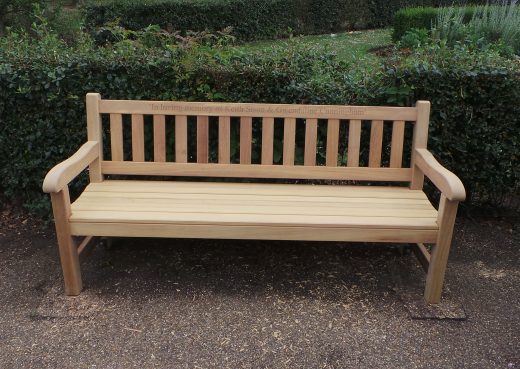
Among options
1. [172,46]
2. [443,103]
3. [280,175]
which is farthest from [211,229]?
[443,103]

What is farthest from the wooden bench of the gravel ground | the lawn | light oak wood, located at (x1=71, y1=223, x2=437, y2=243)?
the lawn

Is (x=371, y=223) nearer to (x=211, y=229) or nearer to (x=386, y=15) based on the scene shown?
(x=211, y=229)

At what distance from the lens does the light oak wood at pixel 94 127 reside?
12.0 ft

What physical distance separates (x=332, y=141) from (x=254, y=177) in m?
0.59

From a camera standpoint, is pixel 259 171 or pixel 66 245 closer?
pixel 66 245

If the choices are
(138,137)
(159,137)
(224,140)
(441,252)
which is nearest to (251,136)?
(224,140)

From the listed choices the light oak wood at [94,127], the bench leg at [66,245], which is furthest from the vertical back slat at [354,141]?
the bench leg at [66,245]

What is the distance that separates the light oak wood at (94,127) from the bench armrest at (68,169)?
47mm

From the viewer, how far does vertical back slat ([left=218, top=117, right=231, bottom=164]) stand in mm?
3779

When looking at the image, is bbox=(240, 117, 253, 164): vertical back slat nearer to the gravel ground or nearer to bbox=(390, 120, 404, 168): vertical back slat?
the gravel ground

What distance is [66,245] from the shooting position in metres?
3.19

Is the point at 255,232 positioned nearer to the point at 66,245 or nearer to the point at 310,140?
the point at 310,140

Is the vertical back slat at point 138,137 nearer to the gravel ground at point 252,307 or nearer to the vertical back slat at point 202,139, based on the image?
the vertical back slat at point 202,139

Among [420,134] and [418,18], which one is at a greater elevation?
[420,134]
